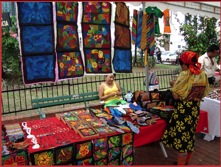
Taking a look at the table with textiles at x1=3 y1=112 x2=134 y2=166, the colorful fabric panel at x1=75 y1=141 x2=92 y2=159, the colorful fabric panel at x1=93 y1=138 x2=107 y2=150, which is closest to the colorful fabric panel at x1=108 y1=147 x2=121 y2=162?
the table with textiles at x1=3 y1=112 x2=134 y2=166

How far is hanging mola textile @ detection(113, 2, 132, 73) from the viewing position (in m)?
3.39

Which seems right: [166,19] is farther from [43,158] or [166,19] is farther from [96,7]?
[43,158]

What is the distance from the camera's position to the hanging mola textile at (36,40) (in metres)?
2.63

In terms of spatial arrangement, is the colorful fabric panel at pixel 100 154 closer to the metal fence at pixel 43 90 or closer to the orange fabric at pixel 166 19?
the metal fence at pixel 43 90

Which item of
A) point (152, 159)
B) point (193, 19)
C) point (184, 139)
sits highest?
point (193, 19)

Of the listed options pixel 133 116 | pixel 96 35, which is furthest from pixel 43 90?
pixel 133 116

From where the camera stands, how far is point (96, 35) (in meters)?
3.20

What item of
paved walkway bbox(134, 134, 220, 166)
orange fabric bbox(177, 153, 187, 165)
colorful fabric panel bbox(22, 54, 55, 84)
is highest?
colorful fabric panel bbox(22, 54, 55, 84)

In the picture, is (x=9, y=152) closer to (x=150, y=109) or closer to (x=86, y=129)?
(x=86, y=129)

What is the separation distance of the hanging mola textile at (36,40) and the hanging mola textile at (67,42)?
10 cm

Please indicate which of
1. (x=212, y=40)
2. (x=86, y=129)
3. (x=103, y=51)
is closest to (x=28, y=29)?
(x=103, y=51)

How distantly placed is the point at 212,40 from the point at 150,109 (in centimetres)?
872

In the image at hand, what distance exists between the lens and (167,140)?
2.93 meters

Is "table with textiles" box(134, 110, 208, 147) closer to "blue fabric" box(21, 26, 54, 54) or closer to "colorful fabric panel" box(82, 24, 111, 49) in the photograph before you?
"colorful fabric panel" box(82, 24, 111, 49)
